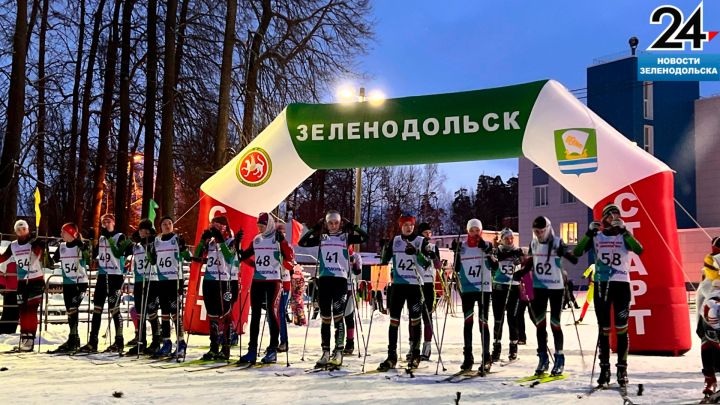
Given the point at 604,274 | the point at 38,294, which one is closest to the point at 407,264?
the point at 604,274

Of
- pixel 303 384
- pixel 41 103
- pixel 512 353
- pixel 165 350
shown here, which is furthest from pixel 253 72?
pixel 303 384

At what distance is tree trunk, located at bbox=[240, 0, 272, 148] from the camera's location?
20062 millimetres

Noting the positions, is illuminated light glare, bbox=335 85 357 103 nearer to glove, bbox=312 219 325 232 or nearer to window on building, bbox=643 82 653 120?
glove, bbox=312 219 325 232

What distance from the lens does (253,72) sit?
808 inches

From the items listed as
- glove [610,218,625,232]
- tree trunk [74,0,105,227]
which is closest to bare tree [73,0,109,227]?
tree trunk [74,0,105,227]

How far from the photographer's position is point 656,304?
1070 cm

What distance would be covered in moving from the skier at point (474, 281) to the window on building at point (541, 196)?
3796 cm

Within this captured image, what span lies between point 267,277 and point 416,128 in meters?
3.82

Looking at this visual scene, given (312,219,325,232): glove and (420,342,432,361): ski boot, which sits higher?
(312,219,325,232): glove

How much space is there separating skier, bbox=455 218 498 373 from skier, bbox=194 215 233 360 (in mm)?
3114

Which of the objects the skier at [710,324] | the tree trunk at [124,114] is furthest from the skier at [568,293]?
the tree trunk at [124,114]

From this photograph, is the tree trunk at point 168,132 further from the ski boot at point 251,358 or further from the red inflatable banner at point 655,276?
the red inflatable banner at point 655,276

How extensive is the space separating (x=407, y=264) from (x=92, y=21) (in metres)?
20.5

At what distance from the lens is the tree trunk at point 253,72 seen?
65.8ft
